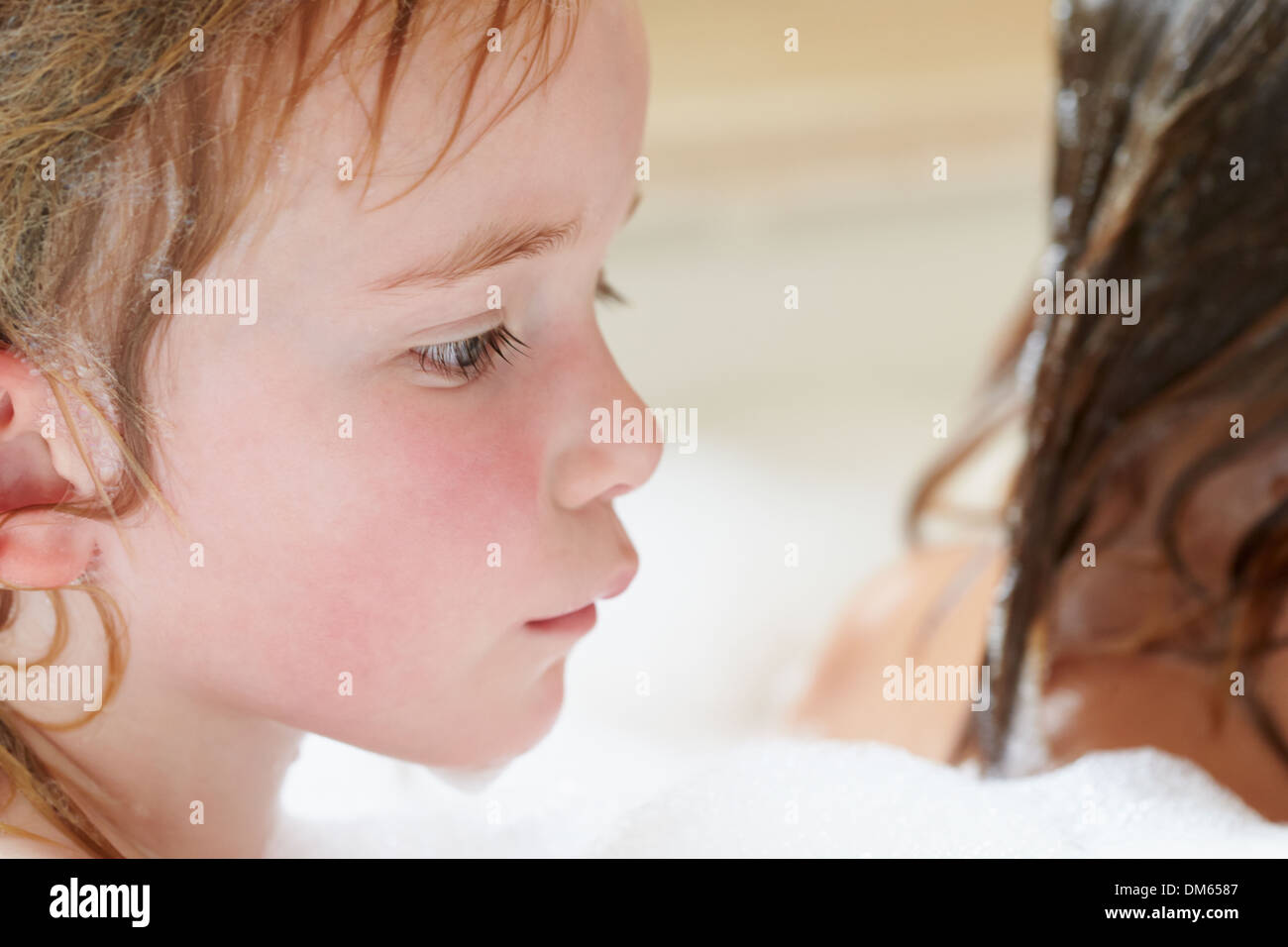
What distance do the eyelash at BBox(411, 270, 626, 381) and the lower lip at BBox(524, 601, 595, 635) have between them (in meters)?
0.11

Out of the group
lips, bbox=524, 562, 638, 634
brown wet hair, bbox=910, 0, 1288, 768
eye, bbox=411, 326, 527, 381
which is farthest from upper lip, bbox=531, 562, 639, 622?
brown wet hair, bbox=910, 0, 1288, 768

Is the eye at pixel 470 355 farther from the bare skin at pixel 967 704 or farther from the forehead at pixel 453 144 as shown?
the bare skin at pixel 967 704

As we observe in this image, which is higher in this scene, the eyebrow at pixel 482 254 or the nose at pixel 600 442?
the eyebrow at pixel 482 254

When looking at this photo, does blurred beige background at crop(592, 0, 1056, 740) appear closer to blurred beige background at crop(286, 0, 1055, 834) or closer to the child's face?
blurred beige background at crop(286, 0, 1055, 834)

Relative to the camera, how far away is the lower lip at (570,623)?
1.66 ft

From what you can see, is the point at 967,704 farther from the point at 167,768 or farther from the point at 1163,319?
the point at 167,768

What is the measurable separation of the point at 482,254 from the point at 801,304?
1.46m

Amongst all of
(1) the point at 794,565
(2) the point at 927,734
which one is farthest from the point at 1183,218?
(1) the point at 794,565

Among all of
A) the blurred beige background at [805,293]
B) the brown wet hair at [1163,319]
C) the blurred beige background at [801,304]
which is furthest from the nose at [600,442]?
the blurred beige background at [805,293]

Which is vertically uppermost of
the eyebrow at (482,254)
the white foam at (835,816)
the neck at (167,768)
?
the eyebrow at (482,254)

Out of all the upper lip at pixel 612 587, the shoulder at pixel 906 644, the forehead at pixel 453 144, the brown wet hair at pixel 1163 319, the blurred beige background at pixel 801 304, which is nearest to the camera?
the forehead at pixel 453 144

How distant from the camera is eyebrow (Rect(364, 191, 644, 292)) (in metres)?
0.41

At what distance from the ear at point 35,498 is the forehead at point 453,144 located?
101 mm

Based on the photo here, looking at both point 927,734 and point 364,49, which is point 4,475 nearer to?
point 364,49
